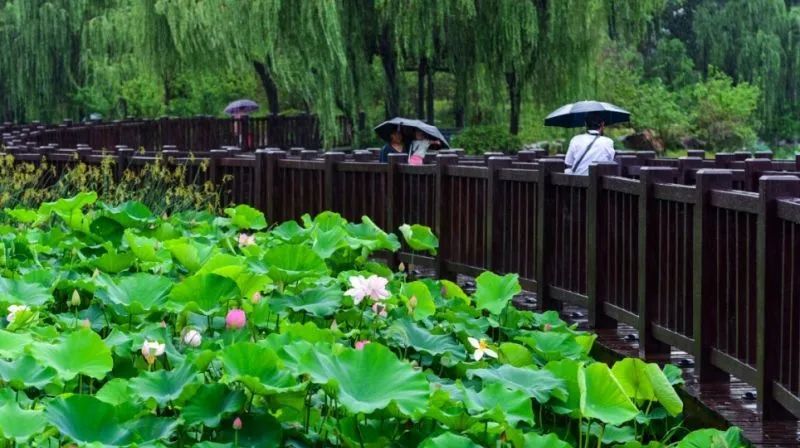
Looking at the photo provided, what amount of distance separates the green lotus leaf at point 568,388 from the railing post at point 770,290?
1.15 meters

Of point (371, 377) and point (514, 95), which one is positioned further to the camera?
point (514, 95)

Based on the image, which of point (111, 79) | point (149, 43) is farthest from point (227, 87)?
point (149, 43)

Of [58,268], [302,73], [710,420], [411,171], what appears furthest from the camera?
[302,73]

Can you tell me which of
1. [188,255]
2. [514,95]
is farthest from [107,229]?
[514,95]

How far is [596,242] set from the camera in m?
7.86

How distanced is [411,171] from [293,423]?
Result: 691 centimetres

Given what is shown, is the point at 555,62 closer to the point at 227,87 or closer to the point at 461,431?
the point at 227,87

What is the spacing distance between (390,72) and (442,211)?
18237 millimetres

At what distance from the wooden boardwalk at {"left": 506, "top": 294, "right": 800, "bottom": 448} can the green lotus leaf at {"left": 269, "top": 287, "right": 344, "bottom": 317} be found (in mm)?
1548

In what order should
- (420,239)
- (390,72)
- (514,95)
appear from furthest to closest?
(390,72), (514,95), (420,239)

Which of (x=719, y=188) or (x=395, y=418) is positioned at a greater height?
(x=719, y=188)

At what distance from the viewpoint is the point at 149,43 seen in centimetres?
3112

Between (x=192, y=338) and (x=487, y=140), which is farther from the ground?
(x=487, y=140)

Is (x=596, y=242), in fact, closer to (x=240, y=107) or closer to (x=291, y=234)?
(x=291, y=234)
